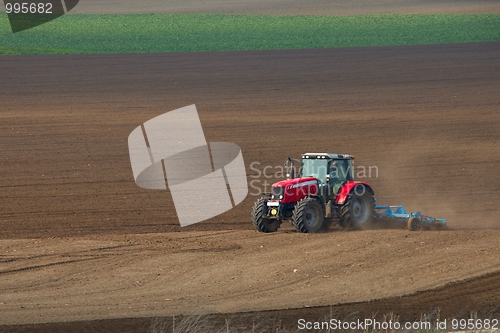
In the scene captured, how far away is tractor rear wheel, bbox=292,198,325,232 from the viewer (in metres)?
15.7

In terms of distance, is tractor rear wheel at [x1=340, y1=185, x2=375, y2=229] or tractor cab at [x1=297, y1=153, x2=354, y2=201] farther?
tractor cab at [x1=297, y1=153, x2=354, y2=201]

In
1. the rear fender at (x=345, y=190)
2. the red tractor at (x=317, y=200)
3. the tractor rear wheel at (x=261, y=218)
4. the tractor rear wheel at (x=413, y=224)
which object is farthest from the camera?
the tractor rear wheel at (x=413, y=224)

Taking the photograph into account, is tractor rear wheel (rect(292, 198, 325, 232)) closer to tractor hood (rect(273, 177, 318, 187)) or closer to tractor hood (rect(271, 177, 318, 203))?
tractor hood (rect(271, 177, 318, 203))

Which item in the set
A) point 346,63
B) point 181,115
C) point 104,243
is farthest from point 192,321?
point 346,63

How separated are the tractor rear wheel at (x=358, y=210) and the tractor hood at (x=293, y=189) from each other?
79 centimetres

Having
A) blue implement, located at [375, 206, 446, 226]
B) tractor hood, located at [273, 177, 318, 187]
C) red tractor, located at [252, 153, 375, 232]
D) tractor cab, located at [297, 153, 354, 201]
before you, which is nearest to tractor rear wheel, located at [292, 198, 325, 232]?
red tractor, located at [252, 153, 375, 232]

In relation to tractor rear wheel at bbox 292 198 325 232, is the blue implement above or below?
below

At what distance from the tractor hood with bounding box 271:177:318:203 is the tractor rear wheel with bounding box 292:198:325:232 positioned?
1.06 feet

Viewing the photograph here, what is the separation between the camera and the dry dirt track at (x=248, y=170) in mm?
12469

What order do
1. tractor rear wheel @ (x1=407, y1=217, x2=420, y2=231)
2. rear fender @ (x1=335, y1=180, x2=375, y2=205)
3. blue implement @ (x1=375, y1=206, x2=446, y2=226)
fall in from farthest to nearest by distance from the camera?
1. blue implement @ (x1=375, y1=206, x2=446, y2=226)
2. tractor rear wheel @ (x1=407, y1=217, x2=420, y2=231)
3. rear fender @ (x1=335, y1=180, x2=375, y2=205)

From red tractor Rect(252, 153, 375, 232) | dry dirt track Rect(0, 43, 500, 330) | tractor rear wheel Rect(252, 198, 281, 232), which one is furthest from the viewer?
tractor rear wheel Rect(252, 198, 281, 232)

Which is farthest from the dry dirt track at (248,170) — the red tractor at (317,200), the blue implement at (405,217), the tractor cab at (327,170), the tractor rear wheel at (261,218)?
the tractor cab at (327,170)

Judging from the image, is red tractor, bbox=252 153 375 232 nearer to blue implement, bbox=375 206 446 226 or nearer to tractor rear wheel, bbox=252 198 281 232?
tractor rear wheel, bbox=252 198 281 232

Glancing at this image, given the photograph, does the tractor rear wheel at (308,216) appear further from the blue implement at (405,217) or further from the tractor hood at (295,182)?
the blue implement at (405,217)
